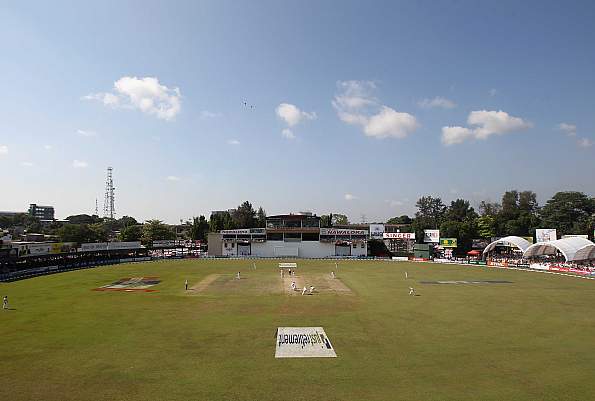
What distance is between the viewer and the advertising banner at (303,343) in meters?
21.4

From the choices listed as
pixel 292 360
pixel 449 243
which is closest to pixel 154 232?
pixel 449 243

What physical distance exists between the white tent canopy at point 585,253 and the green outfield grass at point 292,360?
31262mm

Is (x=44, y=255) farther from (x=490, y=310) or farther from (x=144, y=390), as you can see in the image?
(x=490, y=310)

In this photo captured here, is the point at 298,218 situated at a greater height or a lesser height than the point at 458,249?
greater

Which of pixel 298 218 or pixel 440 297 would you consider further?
pixel 298 218

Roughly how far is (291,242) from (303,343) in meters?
76.2

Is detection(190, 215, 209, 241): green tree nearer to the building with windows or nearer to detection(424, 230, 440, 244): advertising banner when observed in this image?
the building with windows

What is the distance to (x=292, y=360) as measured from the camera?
20422 millimetres

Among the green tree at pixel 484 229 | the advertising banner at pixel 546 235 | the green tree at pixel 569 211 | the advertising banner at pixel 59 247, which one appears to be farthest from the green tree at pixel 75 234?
the green tree at pixel 569 211

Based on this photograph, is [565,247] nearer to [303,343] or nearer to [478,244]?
[478,244]

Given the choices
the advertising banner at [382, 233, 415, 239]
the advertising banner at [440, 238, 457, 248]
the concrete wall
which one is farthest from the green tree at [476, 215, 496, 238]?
the concrete wall

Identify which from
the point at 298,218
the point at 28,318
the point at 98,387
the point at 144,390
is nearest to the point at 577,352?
the point at 144,390

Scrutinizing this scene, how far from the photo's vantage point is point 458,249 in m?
111

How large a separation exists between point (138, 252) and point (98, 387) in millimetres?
82038
